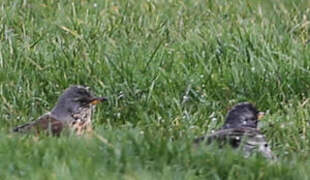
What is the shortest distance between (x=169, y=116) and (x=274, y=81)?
3.21ft

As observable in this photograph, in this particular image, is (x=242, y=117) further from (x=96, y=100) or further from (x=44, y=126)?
(x=44, y=126)

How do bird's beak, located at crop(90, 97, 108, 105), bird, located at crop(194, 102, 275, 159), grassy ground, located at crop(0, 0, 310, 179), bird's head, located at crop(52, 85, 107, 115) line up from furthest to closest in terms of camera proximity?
bird's beak, located at crop(90, 97, 108, 105) → bird's head, located at crop(52, 85, 107, 115) → bird, located at crop(194, 102, 275, 159) → grassy ground, located at crop(0, 0, 310, 179)

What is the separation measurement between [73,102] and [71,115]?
0.12 meters

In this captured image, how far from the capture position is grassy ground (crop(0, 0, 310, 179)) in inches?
211

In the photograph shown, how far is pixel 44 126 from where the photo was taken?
6500 mm

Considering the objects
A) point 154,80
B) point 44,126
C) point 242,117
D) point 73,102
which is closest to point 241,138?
point 242,117

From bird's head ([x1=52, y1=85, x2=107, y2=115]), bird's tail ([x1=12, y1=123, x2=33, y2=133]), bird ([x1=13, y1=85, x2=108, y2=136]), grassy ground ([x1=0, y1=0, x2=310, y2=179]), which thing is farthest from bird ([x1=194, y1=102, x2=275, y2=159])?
bird's tail ([x1=12, y1=123, x2=33, y2=133])

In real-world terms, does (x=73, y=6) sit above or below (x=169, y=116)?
above

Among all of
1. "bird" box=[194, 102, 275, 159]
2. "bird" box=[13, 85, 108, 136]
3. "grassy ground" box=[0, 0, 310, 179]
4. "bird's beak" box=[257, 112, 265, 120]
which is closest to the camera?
"grassy ground" box=[0, 0, 310, 179]

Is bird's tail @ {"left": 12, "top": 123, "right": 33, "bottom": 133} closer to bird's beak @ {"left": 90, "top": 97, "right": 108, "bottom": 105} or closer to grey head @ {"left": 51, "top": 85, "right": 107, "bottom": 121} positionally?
grey head @ {"left": 51, "top": 85, "right": 107, "bottom": 121}

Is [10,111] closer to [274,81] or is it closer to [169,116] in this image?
[169,116]

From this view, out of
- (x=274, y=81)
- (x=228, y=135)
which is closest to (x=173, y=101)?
(x=274, y=81)

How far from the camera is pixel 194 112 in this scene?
289 inches

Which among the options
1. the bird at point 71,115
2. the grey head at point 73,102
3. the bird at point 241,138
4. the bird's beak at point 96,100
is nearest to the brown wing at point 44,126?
the bird at point 71,115
